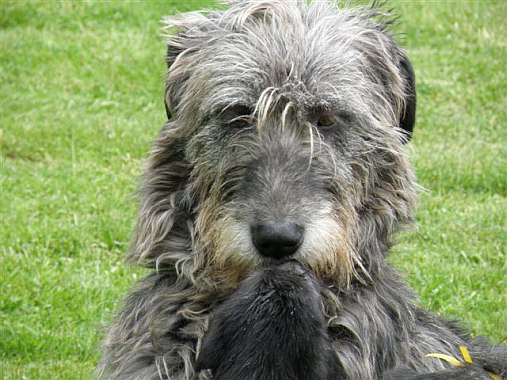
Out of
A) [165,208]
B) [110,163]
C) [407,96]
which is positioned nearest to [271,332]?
[165,208]

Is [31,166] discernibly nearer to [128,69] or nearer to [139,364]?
[128,69]

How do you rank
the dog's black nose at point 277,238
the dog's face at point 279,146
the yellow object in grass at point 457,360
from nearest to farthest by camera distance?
the dog's black nose at point 277,238, the dog's face at point 279,146, the yellow object in grass at point 457,360

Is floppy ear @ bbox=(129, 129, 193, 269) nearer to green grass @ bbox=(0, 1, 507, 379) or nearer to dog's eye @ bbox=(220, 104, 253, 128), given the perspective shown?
dog's eye @ bbox=(220, 104, 253, 128)

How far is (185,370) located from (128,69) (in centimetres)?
918

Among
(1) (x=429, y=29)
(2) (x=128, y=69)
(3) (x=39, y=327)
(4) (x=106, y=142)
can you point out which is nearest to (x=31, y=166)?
(4) (x=106, y=142)

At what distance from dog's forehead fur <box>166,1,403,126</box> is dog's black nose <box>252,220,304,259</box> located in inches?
29.0

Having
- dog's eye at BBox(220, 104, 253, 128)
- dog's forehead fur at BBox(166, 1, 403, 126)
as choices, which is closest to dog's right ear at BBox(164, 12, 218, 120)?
dog's forehead fur at BBox(166, 1, 403, 126)

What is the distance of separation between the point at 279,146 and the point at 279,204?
0.41m

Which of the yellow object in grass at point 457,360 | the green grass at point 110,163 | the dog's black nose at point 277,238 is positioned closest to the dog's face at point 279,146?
the dog's black nose at point 277,238

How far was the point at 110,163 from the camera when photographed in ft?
38.9

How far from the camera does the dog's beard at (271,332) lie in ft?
15.9

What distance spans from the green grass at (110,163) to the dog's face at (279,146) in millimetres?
1293

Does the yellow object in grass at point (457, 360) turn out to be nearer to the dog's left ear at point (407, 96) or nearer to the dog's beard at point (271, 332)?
the dog's beard at point (271, 332)

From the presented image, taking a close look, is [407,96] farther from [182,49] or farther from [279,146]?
[182,49]
